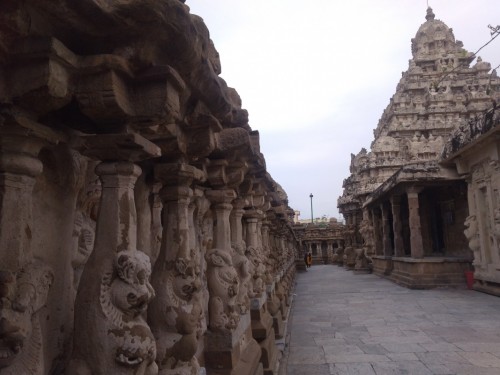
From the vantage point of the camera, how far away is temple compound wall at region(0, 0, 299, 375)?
1.57 m

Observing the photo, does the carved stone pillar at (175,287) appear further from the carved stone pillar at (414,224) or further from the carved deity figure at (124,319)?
the carved stone pillar at (414,224)

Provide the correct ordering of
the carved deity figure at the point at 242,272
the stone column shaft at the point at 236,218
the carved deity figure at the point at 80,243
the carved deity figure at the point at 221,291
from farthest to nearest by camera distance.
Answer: the stone column shaft at the point at 236,218 < the carved deity figure at the point at 242,272 < the carved deity figure at the point at 221,291 < the carved deity figure at the point at 80,243

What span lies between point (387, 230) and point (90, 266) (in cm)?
2034

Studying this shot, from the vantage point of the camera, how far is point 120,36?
1.69 metres

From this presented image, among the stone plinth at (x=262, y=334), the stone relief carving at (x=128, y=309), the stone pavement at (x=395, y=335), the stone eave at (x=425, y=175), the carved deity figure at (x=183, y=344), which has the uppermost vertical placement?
the stone eave at (x=425, y=175)

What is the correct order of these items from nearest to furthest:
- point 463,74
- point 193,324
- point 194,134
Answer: point 193,324 → point 194,134 → point 463,74

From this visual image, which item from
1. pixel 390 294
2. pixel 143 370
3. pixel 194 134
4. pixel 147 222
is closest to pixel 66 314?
pixel 143 370

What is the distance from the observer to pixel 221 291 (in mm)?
3561

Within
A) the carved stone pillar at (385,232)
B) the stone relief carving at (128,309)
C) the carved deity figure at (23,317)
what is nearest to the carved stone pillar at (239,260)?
the stone relief carving at (128,309)

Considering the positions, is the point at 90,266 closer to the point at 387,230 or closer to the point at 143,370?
the point at 143,370

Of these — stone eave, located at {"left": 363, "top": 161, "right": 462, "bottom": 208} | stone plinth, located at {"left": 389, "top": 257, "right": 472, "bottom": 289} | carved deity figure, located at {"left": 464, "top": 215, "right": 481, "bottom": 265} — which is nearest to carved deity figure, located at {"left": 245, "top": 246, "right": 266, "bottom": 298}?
carved deity figure, located at {"left": 464, "top": 215, "right": 481, "bottom": 265}

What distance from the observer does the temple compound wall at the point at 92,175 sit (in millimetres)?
1574

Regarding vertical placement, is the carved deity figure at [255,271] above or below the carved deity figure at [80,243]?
below

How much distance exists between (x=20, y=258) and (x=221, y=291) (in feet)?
6.75
